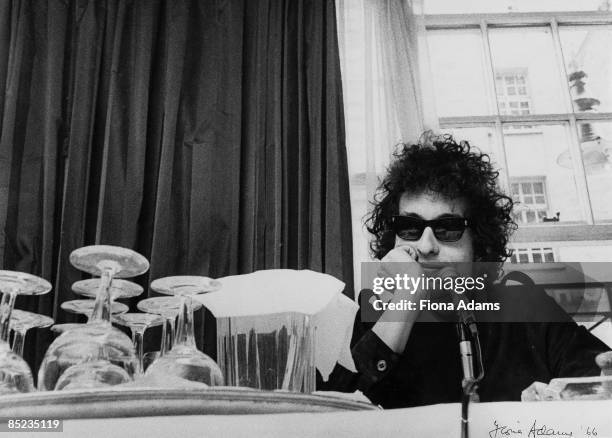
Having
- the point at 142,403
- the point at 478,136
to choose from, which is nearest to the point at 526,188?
the point at 478,136

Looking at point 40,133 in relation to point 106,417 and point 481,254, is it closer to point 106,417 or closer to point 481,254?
point 481,254

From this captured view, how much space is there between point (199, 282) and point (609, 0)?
2196 mm

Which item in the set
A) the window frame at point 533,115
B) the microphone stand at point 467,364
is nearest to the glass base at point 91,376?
the microphone stand at point 467,364

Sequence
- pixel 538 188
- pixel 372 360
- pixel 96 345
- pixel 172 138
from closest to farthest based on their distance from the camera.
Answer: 1. pixel 96 345
2. pixel 372 360
3. pixel 172 138
4. pixel 538 188

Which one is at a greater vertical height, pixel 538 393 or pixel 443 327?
pixel 443 327

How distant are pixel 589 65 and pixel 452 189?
1193 mm

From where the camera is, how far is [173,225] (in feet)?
5.89

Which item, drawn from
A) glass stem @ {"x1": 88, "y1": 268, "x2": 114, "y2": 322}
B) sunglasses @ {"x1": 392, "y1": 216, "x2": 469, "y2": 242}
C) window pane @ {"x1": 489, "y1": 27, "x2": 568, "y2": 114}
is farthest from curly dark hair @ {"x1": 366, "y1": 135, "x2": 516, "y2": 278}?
glass stem @ {"x1": 88, "y1": 268, "x2": 114, "y2": 322}

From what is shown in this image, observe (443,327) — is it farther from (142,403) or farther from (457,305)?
(142,403)

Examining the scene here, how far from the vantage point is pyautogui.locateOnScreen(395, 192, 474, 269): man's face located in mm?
1292

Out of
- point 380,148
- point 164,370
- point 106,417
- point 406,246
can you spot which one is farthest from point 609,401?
point 380,148

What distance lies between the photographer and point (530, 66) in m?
2.26

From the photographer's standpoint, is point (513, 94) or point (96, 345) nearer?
point (96, 345)

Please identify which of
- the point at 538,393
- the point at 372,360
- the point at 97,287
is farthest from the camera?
the point at 372,360
